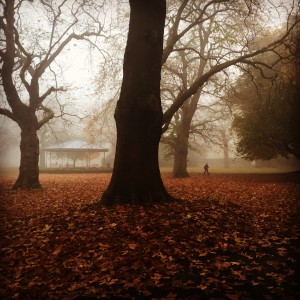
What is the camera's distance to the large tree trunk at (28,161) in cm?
1675

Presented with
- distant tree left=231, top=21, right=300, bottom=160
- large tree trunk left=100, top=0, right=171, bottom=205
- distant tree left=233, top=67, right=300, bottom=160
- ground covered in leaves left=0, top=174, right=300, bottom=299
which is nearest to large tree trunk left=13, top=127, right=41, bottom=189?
ground covered in leaves left=0, top=174, right=300, bottom=299

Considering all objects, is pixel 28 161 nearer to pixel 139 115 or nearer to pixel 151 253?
pixel 139 115

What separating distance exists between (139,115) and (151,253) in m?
4.08

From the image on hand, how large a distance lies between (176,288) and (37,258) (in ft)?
9.56

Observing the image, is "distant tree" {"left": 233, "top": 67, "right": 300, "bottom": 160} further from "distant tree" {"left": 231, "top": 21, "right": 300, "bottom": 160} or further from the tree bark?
the tree bark

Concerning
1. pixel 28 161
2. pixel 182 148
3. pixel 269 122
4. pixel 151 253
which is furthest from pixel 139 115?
pixel 182 148

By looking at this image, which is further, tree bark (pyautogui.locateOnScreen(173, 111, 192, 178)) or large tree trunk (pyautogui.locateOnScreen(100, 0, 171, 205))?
tree bark (pyautogui.locateOnScreen(173, 111, 192, 178))

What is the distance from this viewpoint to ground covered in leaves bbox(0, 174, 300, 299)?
4441 mm

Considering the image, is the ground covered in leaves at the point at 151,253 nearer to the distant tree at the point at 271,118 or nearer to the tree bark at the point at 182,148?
the distant tree at the point at 271,118

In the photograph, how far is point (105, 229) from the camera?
6734mm

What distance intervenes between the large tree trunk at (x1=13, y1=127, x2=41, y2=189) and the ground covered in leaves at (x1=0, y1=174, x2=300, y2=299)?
26.8ft

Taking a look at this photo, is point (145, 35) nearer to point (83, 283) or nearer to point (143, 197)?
point (143, 197)

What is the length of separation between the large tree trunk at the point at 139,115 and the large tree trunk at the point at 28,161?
9.68 m

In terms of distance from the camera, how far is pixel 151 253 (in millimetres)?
5676
